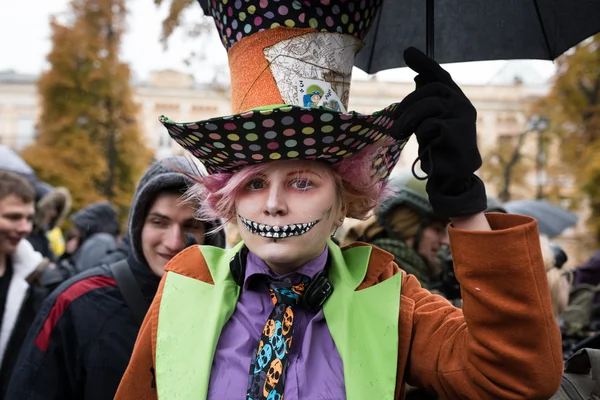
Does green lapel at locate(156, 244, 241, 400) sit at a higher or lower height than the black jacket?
higher

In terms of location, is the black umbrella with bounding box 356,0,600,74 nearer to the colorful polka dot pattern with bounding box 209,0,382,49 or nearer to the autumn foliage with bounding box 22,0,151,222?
the colorful polka dot pattern with bounding box 209,0,382,49

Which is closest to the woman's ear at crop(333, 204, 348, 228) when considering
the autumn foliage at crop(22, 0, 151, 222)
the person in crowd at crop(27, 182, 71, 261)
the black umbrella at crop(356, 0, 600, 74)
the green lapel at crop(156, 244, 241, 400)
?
the green lapel at crop(156, 244, 241, 400)

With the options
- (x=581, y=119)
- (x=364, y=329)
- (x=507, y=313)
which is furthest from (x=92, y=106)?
(x=507, y=313)

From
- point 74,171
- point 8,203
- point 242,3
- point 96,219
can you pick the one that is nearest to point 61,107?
point 74,171

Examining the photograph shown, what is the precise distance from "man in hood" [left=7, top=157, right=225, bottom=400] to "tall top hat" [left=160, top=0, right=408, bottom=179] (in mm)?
675

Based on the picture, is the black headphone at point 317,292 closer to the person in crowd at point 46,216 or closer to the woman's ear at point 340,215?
the woman's ear at point 340,215

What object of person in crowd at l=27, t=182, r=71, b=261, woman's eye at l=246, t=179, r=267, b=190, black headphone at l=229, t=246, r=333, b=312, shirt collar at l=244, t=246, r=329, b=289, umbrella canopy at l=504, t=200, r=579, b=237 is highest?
woman's eye at l=246, t=179, r=267, b=190

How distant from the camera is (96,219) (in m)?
7.21

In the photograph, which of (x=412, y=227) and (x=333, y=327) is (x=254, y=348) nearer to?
(x=333, y=327)

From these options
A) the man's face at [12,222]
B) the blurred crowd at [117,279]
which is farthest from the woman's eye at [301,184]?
the man's face at [12,222]

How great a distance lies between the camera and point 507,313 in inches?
61.4

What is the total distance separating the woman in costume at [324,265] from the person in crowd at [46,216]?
4.31 meters

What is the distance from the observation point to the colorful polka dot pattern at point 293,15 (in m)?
1.93

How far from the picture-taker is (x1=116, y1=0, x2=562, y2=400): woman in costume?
1.58 meters
